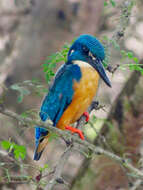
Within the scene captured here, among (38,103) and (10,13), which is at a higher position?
(10,13)

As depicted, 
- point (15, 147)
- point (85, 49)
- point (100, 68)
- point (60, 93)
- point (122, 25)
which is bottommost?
point (15, 147)

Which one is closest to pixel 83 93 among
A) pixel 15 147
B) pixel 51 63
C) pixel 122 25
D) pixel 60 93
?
pixel 60 93

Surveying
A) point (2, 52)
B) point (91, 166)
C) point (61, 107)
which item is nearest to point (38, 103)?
point (2, 52)

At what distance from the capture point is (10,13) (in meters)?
8.07

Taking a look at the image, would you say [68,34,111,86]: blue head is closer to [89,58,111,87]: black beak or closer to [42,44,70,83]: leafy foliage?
[89,58,111,87]: black beak

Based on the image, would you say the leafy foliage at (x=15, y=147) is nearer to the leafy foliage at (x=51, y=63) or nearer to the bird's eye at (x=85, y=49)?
the leafy foliage at (x=51, y=63)

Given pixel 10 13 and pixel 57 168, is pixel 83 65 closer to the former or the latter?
pixel 57 168

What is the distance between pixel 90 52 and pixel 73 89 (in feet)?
1.23

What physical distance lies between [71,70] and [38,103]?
4.00 meters

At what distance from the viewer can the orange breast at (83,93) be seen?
3.79 meters

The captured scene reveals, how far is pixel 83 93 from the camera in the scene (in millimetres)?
3799

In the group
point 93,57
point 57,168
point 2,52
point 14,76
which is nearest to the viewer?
point 57,168

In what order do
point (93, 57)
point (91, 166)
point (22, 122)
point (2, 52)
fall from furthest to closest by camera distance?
point (2, 52)
point (91, 166)
point (93, 57)
point (22, 122)

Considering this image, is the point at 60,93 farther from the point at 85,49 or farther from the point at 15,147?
the point at 15,147
